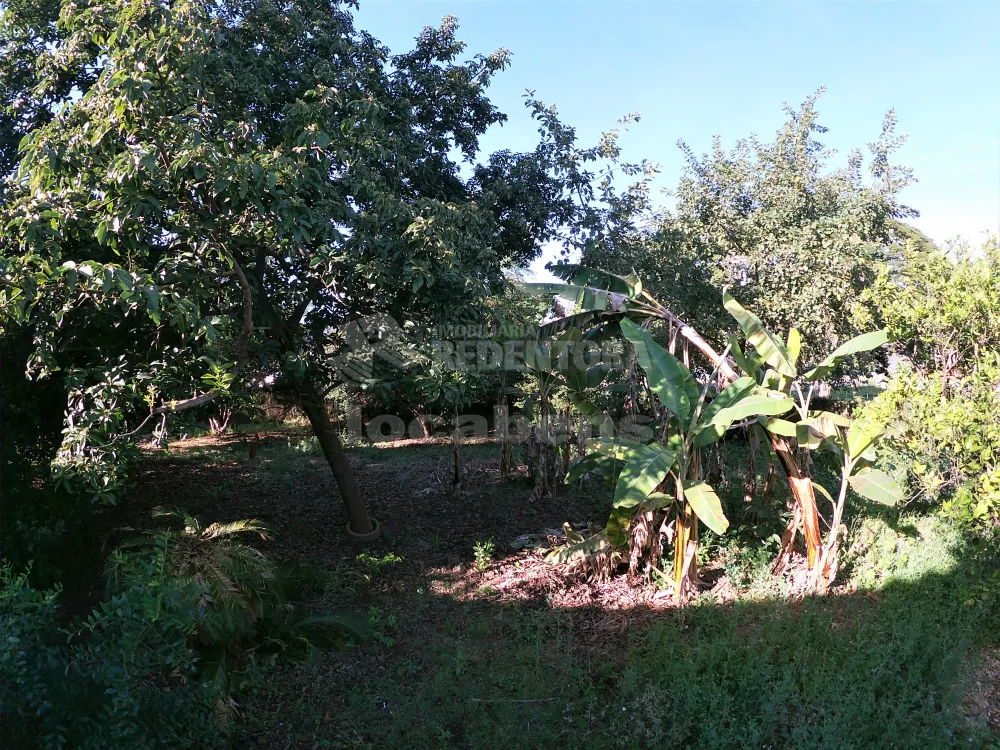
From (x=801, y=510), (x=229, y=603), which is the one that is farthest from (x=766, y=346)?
(x=229, y=603)

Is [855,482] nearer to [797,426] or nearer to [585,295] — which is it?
[797,426]

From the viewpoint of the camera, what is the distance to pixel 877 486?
5258 mm

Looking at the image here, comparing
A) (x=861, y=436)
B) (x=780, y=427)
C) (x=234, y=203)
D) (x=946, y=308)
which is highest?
(x=234, y=203)

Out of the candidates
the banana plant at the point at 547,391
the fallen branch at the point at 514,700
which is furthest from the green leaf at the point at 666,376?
the fallen branch at the point at 514,700

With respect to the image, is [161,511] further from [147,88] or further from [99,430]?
[147,88]

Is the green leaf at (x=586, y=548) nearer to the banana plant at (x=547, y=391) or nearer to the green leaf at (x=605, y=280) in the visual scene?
the banana plant at (x=547, y=391)

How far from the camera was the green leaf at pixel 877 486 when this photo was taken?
5.14 m

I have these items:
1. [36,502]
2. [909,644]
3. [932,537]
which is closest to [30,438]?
[36,502]

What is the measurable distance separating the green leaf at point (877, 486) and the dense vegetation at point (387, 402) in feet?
0.09

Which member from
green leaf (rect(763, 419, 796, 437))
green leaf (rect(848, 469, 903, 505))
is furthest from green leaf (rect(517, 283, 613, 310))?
green leaf (rect(848, 469, 903, 505))

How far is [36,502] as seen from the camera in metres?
5.85

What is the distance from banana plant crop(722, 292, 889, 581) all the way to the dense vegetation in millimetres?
45

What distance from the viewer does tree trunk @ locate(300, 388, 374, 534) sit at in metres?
6.81

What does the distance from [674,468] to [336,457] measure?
3886mm
